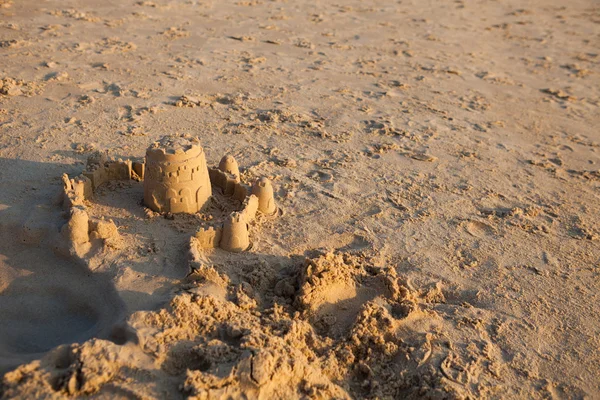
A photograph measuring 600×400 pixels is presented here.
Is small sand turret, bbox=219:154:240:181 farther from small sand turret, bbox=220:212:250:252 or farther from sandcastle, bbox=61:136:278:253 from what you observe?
small sand turret, bbox=220:212:250:252

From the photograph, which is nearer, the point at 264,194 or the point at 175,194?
the point at 175,194

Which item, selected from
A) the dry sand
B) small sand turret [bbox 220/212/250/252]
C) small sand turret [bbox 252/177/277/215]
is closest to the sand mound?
the dry sand

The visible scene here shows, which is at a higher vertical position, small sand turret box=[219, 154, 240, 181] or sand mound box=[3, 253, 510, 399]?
small sand turret box=[219, 154, 240, 181]

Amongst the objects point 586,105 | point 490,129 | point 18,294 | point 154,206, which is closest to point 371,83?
point 490,129

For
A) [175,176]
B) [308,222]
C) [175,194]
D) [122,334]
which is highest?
[175,176]

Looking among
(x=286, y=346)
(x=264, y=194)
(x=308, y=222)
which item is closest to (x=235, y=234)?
(x=264, y=194)

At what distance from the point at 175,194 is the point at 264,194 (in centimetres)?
61

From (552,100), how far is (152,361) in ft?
20.8

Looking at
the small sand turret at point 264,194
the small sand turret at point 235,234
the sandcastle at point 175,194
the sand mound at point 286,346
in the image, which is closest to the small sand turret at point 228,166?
the sandcastle at point 175,194

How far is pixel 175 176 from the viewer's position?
3.17 metres

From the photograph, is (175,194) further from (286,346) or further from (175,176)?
(286,346)

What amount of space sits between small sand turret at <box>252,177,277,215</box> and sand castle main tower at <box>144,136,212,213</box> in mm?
345

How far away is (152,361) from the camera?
2.14 meters

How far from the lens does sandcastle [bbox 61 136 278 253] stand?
294cm
